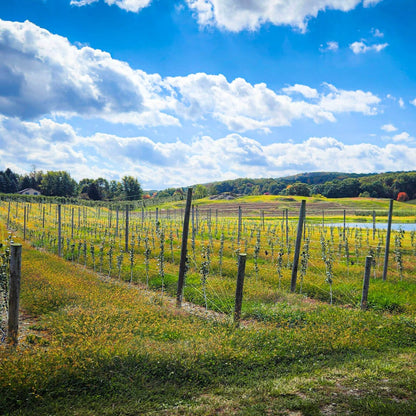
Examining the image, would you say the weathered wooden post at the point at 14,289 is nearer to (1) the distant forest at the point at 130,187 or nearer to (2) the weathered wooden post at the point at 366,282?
(2) the weathered wooden post at the point at 366,282

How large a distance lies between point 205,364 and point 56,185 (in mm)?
105134

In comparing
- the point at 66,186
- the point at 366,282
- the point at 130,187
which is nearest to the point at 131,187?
the point at 130,187

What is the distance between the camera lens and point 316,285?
13203 mm

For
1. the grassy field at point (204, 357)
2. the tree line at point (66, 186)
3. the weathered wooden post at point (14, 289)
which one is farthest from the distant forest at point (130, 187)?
the weathered wooden post at point (14, 289)

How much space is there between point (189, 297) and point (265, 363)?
619 cm

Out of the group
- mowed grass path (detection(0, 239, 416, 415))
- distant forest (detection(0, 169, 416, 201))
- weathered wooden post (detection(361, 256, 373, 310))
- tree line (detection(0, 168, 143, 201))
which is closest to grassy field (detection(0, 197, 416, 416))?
mowed grass path (detection(0, 239, 416, 415))

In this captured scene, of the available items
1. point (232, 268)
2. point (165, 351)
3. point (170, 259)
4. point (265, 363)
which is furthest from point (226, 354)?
point (170, 259)

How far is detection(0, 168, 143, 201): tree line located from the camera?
3883 inches

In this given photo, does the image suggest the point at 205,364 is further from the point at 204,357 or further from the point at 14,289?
the point at 14,289

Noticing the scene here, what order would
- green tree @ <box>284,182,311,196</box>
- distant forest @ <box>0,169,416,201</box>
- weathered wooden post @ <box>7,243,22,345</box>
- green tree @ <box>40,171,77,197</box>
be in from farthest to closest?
green tree @ <box>284,182,311,196</box> → green tree @ <box>40,171,77,197</box> → distant forest @ <box>0,169,416,201</box> → weathered wooden post @ <box>7,243,22,345</box>

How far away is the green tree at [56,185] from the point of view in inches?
3871

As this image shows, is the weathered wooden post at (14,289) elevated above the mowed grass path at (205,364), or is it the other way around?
the weathered wooden post at (14,289)

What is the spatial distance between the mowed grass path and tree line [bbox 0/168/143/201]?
270 feet

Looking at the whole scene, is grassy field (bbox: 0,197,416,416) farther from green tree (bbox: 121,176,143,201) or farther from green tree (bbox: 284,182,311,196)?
green tree (bbox: 121,176,143,201)
